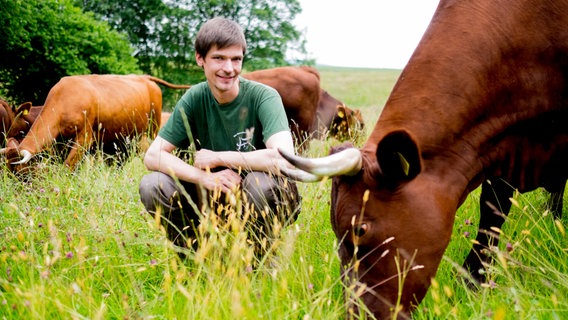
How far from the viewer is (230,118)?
4223 millimetres

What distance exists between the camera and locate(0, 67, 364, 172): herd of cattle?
784cm

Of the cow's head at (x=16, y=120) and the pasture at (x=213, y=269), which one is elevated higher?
the pasture at (x=213, y=269)

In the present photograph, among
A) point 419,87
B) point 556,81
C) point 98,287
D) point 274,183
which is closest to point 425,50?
point 419,87

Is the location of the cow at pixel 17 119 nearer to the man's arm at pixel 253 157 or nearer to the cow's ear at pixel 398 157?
the man's arm at pixel 253 157

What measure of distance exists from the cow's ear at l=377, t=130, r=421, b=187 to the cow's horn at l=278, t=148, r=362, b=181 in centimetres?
13

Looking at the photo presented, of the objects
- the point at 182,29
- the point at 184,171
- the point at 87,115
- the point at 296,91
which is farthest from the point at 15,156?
the point at 182,29

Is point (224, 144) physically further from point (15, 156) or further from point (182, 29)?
point (182, 29)

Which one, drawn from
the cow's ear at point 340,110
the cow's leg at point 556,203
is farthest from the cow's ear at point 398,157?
the cow's ear at point 340,110

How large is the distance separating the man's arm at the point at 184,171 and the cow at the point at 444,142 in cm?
82

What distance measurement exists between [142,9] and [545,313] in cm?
3012

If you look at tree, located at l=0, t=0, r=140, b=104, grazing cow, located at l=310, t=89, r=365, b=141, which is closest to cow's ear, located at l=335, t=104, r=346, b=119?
grazing cow, located at l=310, t=89, r=365, b=141

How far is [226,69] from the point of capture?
13.2 feet

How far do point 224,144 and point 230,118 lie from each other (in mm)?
215

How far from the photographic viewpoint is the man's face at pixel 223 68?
160 inches
